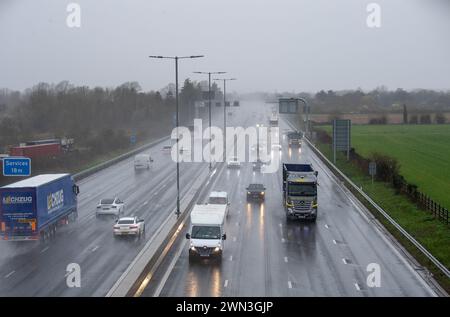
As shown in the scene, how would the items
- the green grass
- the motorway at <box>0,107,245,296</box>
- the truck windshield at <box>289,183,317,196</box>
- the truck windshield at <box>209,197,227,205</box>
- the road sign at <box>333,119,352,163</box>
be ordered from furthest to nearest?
the road sign at <box>333,119,352,163</box>
the truck windshield at <box>209,197,227,205</box>
the truck windshield at <box>289,183,317,196</box>
the green grass
the motorway at <box>0,107,245,296</box>

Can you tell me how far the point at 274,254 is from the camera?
2933 cm

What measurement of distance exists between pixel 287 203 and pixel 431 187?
608 inches

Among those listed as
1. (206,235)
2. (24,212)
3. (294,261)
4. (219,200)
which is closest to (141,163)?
(219,200)

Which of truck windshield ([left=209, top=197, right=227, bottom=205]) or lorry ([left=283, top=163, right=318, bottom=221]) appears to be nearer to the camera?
lorry ([left=283, top=163, right=318, bottom=221])

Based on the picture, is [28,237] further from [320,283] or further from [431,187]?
[431,187]

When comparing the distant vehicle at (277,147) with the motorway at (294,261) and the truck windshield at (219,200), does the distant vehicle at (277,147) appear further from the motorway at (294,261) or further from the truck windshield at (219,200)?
the truck windshield at (219,200)

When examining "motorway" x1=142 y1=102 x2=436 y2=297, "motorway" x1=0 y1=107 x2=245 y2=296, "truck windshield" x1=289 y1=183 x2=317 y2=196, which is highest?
"truck windshield" x1=289 y1=183 x2=317 y2=196

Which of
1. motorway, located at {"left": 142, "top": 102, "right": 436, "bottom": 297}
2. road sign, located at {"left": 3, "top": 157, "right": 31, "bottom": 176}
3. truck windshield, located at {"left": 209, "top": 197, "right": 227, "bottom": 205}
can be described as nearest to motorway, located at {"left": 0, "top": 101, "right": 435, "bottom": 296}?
motorway, located at {"left": 142, "top": 102, "right": 436, "bottom": 297}

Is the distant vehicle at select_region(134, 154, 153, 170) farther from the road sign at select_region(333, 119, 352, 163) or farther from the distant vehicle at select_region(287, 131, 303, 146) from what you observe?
the distant vehicle at select_region(287, 131, 303, 146)

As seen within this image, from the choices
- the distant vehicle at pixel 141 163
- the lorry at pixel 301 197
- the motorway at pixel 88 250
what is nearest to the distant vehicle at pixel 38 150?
the motorway at pixel 88 250

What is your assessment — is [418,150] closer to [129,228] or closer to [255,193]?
[255,193]

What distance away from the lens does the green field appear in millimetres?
50281

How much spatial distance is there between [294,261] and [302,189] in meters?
10.3

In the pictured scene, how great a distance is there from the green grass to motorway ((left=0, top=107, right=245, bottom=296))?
41.5 feet
